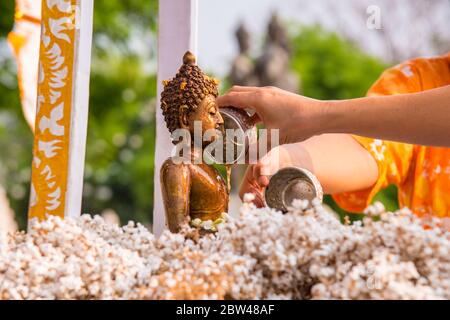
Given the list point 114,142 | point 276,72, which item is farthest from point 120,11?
point 276,72

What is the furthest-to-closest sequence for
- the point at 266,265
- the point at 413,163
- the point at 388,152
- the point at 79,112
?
the point at 413,163 < the point at 388,152 < the point at 79,112 < the point at 266,265

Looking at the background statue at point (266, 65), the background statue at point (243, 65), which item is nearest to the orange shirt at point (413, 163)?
the background statue at point (266, 65)

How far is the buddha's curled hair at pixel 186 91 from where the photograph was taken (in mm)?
1193

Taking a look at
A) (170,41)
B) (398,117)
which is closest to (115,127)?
(170,41)

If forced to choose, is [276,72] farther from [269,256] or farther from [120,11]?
[269,256]

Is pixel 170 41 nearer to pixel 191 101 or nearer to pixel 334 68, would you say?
pixel 191 101

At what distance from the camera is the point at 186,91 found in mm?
1194

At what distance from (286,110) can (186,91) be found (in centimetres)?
20

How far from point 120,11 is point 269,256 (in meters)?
8.08

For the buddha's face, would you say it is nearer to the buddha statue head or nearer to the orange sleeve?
the buddha statue head

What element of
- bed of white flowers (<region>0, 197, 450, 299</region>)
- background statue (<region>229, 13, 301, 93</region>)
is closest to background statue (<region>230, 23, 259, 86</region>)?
background statue (<region>229, 13, 301, 93</region>)

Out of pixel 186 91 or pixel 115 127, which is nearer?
pixel 186 91

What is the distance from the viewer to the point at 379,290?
74cm

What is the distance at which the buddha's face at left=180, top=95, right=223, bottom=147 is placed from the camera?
1199mm
